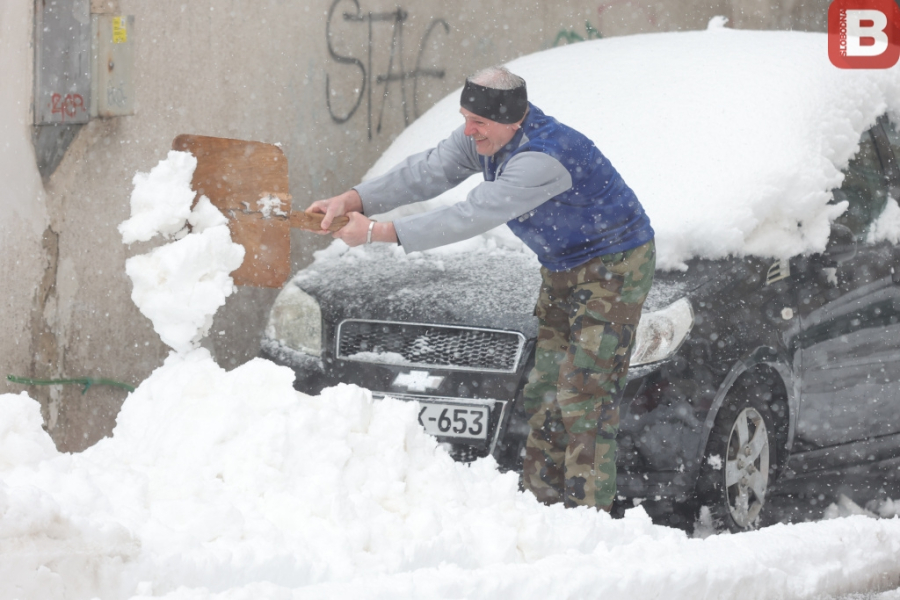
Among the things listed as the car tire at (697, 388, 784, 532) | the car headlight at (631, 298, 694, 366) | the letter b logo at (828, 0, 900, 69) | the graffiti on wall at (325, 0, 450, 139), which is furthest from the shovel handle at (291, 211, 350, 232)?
the graffiti on wall at (325, 0, 450, 139)

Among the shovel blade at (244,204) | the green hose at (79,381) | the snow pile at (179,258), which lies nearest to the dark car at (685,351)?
the shovel blade at (244,204)

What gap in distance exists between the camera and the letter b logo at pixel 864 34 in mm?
4812

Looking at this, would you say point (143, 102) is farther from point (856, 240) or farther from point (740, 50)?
point (856, 240)

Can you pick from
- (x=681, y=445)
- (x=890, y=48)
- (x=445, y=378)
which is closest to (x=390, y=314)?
(x=445, y=378)

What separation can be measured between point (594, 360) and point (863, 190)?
60.7 inches

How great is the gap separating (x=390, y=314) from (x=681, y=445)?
1107 millimetres

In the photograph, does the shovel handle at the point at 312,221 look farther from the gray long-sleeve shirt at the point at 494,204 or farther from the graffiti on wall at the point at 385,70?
the graffiti on wall at the point at 385,70

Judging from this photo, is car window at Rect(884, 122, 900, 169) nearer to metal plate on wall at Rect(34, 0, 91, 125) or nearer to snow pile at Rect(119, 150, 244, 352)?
snow pile at Rect(119, 150, 244, 352)

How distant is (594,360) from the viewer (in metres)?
3.45

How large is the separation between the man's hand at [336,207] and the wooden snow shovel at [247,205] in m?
0.13

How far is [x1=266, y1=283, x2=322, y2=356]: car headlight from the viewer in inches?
154

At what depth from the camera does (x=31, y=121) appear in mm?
4605

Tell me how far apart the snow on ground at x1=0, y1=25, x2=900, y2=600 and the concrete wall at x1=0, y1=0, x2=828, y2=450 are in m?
1.84

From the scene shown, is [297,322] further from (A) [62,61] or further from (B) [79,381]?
(A) [62,61]
